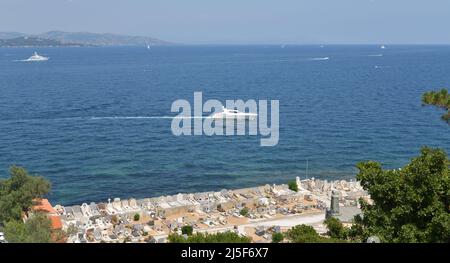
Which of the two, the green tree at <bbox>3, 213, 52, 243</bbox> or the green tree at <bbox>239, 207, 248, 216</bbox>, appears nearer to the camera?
the green tree at <bbox>3, 213, 52, 243</bbox>

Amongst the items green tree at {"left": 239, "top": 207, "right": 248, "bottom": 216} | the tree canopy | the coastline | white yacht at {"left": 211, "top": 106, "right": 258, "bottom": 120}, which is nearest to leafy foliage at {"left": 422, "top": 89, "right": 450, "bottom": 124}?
the coastline

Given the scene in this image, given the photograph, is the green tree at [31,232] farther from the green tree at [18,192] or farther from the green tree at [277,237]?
the green tree at [277,237]

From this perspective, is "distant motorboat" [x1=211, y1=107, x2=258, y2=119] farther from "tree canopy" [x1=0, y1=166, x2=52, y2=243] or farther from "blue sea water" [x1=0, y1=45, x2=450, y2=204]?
"tree canopy" [x1=0, y1=166, x2=52, y2=243]

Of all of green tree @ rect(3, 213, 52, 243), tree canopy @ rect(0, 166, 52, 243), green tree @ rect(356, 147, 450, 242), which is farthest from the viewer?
tree canopy @ rect(0, 166, 52, 243)

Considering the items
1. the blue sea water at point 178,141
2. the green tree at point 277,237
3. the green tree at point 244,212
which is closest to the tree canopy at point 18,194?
the blue sea water at point 178,141

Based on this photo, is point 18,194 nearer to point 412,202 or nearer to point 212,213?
point 212,213

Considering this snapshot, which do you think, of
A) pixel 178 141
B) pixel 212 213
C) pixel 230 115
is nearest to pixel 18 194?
pixel 212 213

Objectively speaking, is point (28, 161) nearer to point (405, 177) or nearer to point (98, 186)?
point (98, 186)
